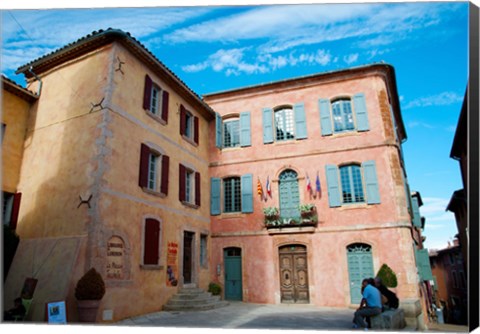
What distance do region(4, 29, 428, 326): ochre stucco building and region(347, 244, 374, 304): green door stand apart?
0.03 metres

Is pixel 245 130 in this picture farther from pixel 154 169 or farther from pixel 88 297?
pixel 88 297

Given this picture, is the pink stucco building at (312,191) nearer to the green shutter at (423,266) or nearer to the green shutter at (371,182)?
the green shutter at (371,182)

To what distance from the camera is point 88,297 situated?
7484mm

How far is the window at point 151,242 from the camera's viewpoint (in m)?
9.80

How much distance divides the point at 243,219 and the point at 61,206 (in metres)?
6.46

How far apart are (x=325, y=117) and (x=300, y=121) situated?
93 centimetres

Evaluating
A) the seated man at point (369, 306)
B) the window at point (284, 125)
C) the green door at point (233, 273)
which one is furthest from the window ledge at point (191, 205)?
the seated man at point (369, 306)

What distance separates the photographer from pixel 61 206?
883 cm

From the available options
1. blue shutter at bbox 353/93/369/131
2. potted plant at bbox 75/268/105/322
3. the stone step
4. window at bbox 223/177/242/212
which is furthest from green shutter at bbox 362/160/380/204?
potted plant at bbox 75/268/105/322

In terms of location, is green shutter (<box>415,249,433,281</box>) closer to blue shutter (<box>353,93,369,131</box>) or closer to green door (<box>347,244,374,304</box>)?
green door (<box>347,244,374,304</box>)

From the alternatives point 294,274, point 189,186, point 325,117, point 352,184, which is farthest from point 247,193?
point 325,117

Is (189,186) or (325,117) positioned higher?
(325,117)

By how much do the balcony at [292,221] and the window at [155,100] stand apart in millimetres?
4917

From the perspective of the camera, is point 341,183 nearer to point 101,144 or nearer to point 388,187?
point 388,187
